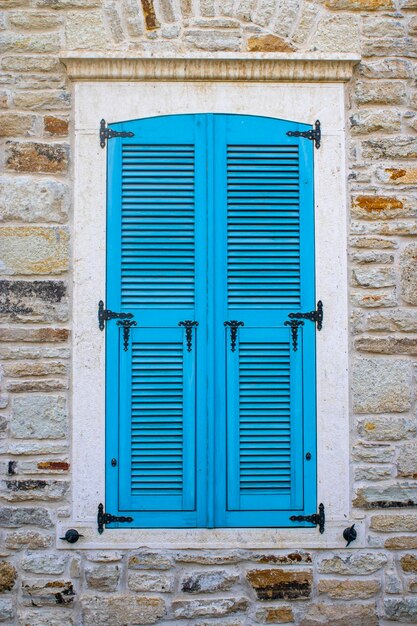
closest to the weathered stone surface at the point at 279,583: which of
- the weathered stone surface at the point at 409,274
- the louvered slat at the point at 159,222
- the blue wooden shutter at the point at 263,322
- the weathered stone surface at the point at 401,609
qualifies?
the blue wooden shutter at the point at 263,322

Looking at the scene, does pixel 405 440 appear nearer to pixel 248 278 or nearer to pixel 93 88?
pixel 248 278

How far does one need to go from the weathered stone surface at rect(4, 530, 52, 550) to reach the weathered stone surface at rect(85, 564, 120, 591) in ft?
0.95

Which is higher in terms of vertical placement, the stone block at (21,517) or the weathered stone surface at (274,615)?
A: the stone block at (21,517)

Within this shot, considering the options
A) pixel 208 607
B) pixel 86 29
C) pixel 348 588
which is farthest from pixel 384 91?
pixel 208 607

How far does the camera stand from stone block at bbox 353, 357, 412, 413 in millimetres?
3975

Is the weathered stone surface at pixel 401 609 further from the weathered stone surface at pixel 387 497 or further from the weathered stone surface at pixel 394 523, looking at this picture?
the weathered stone surface at pixel 387 497

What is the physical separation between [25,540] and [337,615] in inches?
64.7

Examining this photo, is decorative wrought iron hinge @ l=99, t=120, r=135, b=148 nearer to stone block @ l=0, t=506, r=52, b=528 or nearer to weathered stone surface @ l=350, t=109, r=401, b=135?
weathered stone surface @ l=350, t=109, r=401, b=135

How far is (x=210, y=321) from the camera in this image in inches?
157

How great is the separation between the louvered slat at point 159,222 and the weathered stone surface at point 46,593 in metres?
1.53

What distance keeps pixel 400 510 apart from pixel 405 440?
365 millimetres

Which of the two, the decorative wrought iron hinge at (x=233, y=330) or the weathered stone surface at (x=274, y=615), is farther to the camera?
the decorative wrought iron hinge at (x=233, y=330)

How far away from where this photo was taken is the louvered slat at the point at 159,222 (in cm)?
400

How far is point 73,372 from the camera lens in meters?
3.96
